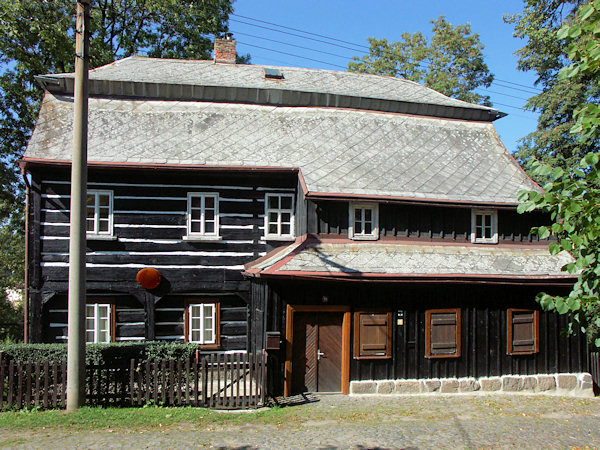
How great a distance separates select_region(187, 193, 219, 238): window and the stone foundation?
20.5ft

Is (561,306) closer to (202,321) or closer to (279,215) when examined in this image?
(279,215)

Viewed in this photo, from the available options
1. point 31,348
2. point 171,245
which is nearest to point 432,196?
point 171,245

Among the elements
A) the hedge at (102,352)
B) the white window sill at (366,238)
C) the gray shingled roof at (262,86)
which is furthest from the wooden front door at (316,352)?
the gray shingled roof at (262,86)

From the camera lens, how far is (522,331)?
1427 cm

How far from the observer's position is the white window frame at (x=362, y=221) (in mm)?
14461

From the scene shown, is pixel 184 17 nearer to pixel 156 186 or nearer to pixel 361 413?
pixel 156 186

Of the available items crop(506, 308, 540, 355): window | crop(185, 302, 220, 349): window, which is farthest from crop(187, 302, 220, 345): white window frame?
crop(506, 308, 540, 355): window

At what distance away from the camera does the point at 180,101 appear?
18.2 metres

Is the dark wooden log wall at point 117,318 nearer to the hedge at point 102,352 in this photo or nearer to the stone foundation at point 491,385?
the hedge at point 102,352

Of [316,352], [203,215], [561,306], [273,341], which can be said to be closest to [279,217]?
[203,215]

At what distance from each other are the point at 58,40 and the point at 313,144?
13.3 meters

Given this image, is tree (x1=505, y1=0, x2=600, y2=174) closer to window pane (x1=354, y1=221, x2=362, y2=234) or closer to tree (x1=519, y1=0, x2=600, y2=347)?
window pane (x1=354, y1=221, x2=362, y2=234)

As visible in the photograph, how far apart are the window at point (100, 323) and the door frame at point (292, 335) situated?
225 inches

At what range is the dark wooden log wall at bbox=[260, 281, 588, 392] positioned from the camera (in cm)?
1313
